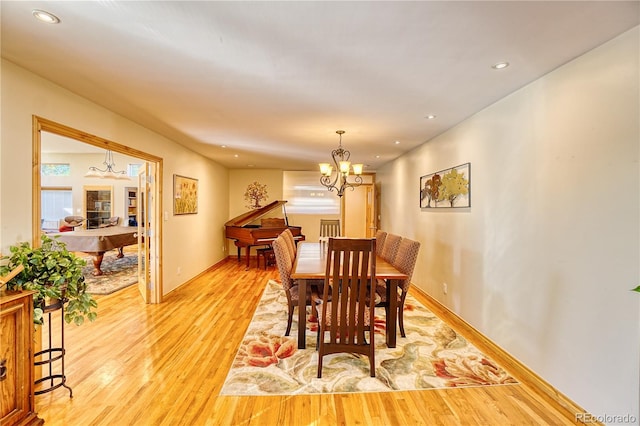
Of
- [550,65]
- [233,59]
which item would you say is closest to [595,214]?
[550,65]

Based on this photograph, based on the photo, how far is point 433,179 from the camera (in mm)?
4344

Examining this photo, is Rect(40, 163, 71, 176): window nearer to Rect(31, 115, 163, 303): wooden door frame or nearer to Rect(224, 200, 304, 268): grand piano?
Rect(224, 200, 304, 268): grand piano

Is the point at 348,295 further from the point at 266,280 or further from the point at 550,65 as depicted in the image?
the point at 266,280

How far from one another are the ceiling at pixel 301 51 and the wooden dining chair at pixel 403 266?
150 centimetres

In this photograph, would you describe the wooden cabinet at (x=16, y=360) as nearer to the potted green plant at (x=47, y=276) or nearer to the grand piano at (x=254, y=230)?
the potted green plant at (x=47, y=276)

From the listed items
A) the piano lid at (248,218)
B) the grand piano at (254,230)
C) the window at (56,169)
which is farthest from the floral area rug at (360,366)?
the window at (56,169)

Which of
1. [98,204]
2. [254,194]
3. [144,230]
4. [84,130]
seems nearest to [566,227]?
[84,130]

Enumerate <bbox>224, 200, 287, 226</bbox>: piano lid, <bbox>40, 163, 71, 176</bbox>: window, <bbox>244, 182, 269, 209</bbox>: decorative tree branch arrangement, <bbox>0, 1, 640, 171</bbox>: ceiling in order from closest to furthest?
1. <bbox>0, 1, 640, 171</bbox>: ceiling
2. <bbox>224, 200, 287, 226</bbox>: piano lid
3. <bbox>244, 182, 269, 209</bbox>: decorative tree branch arrangement
4. <bbox>40, 163, 71, 176</bbox>: window

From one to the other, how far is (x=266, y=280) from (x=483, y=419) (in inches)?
163

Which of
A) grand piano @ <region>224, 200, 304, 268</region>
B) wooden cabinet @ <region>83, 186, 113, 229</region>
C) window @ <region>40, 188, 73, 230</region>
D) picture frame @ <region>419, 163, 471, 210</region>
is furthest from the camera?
window @ <region>40, 188, 73, 230</region>

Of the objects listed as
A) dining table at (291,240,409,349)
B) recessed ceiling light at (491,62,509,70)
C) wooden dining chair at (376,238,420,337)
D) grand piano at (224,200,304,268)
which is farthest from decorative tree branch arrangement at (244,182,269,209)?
recessed ceiling light at (491,62,509,70)

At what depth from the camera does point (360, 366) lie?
2531 millimetres

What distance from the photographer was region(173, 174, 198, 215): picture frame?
4730mm

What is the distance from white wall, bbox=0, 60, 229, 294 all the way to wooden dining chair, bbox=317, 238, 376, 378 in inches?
93.5
